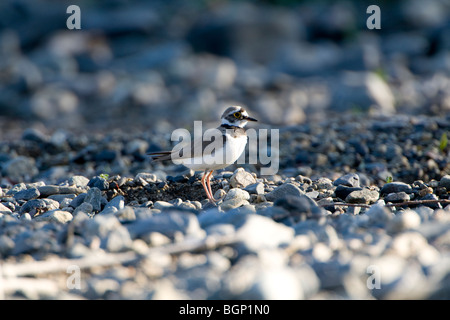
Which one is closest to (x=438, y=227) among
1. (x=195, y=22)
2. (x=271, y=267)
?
(x=271, y=267)

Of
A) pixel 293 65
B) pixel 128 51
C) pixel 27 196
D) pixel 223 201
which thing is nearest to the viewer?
pixel 223 201

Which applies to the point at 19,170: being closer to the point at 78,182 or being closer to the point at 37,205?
the point at 78,182

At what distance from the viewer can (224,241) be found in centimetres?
413

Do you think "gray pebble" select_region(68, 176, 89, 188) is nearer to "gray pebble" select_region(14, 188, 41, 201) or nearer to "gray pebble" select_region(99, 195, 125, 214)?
"gray pebble" select_region(14, 188, 41, 201)

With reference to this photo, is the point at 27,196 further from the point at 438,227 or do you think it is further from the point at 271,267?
the point at 438,227

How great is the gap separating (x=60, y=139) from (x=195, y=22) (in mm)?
16354

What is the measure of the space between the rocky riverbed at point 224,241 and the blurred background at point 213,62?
524 centimetres

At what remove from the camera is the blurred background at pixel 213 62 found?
554 inches

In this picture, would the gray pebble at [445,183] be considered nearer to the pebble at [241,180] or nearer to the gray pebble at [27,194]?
the pebble at [241,180]

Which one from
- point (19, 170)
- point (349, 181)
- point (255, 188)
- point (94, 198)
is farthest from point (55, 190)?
point (349, 181)

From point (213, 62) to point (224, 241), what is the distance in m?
16.7

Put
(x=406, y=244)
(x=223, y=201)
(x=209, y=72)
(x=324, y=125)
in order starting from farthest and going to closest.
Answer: (x=209, y=72)
(x=324, y=125)
(x=223, y=201)
(x=406, y=244)

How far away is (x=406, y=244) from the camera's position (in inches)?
165

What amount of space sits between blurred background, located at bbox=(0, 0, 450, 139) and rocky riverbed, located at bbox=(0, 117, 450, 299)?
524 cm
